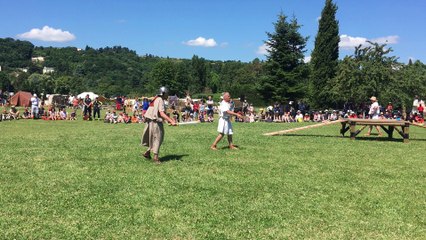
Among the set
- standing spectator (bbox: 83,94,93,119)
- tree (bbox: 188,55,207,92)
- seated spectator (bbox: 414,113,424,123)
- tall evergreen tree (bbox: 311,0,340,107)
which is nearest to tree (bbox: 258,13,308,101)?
tall evergreen tree (bbox: 311,0,340,107)

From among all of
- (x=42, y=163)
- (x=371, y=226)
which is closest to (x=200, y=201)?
(x=371, y=226)

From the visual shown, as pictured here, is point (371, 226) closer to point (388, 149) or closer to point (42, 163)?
point (42, 163)

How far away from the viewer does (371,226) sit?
579 cm

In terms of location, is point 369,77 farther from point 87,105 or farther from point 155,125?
point 155,125

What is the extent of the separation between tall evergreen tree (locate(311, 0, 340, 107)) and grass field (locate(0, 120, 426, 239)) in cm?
3450

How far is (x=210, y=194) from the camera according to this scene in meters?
7.23

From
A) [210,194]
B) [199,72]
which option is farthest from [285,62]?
[199,72]

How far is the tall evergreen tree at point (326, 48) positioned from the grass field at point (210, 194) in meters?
34.5

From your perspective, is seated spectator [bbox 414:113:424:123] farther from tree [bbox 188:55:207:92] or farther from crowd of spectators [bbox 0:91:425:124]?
tree [bbox 188:55:207:92]

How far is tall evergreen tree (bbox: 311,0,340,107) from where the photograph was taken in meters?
45.7

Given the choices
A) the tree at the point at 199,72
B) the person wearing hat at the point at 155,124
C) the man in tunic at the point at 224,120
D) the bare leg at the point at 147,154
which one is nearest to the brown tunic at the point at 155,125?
the person wearing hat at the point at 155,124

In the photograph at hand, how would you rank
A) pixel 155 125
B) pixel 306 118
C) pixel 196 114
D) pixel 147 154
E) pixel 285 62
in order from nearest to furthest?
pixel 155 125, pixel 147 154, pixel 196 114, pixel 306 118, pixel 285 62

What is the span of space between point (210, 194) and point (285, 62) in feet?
117

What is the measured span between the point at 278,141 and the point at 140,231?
33.4 ft
